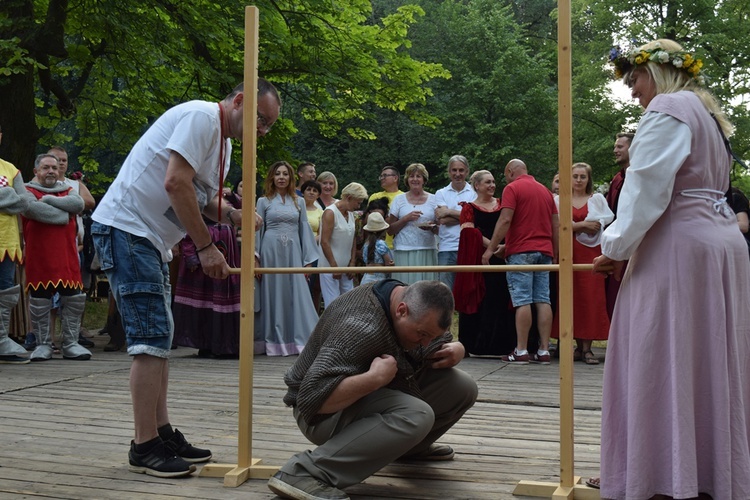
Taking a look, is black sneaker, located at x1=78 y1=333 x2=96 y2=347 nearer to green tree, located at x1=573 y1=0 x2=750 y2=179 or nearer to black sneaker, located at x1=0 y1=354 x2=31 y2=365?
black sneaker, located at x1=0 y1=354 x2=31 y2=365

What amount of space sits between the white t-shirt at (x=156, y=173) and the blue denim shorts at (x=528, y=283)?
4124 millimetres

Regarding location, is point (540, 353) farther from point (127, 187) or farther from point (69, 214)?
point (127, 187)

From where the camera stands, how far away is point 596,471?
3.92 m

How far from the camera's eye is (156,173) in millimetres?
3854

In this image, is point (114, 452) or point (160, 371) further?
point (114, 452)

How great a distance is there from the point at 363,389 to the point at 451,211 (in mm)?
4990

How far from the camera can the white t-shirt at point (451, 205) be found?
8.23 m

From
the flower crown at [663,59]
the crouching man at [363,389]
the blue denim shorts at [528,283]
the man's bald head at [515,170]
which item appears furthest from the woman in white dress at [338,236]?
the flower crown at [663,59]

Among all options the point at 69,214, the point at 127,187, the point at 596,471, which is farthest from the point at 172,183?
the point at 69,214

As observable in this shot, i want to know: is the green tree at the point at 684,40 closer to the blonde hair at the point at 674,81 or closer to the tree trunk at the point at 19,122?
the tree trunk at the point at 19,122

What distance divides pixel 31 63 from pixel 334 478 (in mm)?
8227

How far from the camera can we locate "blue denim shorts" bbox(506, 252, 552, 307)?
7.53 m

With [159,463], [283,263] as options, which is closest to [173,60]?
[283,263]

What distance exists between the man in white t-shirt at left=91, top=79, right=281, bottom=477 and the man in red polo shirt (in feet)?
13.2
